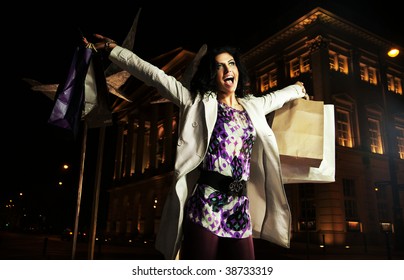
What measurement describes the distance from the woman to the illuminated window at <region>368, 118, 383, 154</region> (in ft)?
75.8

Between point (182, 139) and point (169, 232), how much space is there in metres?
0.65

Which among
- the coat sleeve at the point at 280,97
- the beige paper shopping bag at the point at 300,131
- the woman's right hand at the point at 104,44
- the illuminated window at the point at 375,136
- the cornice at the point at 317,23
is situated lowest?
the beige paper shopping bag at the point at 300,131

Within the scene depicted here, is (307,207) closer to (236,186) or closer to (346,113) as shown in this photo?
(346,113)

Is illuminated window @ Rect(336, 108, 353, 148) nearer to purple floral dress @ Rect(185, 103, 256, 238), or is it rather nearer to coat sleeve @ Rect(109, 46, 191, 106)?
purple floral dress @ Rect(185, 103, 256, 238)

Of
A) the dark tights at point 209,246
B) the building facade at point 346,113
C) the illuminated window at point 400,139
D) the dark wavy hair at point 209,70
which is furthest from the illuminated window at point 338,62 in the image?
the dark tights at point 209,246

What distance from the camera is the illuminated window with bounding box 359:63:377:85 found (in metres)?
24.7

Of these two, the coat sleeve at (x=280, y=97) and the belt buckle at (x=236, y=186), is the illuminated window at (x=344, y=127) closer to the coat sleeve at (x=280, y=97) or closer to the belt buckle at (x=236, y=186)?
the coat sleeve at (x=280, y=97)

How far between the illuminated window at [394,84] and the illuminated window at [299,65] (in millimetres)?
7755

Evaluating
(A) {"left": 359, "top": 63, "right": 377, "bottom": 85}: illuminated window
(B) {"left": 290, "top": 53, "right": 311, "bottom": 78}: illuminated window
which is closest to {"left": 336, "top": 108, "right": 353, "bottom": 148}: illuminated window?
(B) {"left": 290, "top": 53, "right": 311, "bottom": 78}: illuminated window

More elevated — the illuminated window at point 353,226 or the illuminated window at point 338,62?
the illuminated window at point 338,62

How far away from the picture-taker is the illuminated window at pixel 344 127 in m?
21.9

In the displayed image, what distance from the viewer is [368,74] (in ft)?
81.9

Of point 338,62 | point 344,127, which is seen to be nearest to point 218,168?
point 344,127

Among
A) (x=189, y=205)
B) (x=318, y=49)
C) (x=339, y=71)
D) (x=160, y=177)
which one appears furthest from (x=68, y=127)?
(x=160, y=177)
